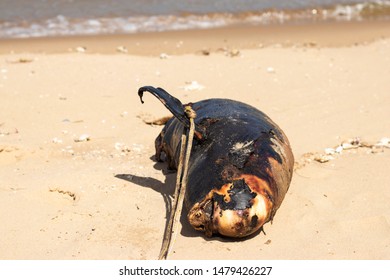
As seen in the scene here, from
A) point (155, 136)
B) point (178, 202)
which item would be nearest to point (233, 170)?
point (178, 202)

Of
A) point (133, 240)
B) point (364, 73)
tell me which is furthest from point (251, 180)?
point (364, 73)

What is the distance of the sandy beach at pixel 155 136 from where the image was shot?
12.9 ft

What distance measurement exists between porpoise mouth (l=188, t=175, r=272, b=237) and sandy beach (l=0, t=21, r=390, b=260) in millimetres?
156

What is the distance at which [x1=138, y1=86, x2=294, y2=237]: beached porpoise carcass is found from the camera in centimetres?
368

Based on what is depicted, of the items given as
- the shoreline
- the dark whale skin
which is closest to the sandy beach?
the shoreline

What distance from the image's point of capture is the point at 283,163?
413 centimetres

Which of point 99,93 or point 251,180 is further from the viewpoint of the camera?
point 99,93

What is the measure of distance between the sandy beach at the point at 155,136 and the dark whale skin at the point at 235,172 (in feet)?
0.69

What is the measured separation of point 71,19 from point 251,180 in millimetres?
8955

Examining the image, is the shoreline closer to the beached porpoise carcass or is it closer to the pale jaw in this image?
the beached porpoise carcass

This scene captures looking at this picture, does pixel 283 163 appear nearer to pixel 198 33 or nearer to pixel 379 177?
pixel 379 177

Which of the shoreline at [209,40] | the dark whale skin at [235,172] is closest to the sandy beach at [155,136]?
the shoreline at [209,40]

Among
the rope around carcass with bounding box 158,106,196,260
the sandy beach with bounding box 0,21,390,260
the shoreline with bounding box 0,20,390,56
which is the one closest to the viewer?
the rope around carcass with bounding box 158,106,196,260

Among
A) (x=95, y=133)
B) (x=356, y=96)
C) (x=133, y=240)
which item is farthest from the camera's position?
(x=356, y=96)
